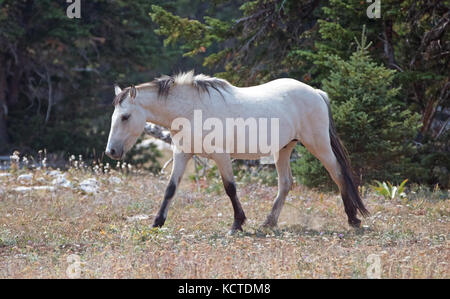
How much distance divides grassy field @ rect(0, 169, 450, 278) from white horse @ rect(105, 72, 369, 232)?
0.58 m

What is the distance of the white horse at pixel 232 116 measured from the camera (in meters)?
7.45

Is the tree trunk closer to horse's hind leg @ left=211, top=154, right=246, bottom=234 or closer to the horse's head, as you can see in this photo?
the horse's head

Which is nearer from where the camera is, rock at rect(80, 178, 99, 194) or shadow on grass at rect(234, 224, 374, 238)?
shadow on grass at rect(234, 224, 374, 238)

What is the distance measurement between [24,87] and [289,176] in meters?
A: 12.2

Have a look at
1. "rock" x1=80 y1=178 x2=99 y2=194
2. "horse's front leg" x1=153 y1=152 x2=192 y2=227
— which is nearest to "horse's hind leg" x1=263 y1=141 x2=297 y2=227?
"horse's front leg" x1=153 y1=152 x2=192 y2=227

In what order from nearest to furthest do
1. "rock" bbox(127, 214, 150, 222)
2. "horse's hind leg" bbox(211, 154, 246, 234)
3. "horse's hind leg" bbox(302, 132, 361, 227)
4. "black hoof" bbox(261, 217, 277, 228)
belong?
"horse's hind leg" bbox(211, 154, 246, 234) < "black hoof" bbox(261, 217, 277, 228) < "horse's hind leg" bbox(302, 132, 361, 227) < "rock" bbox(127, 214, 150, 222)

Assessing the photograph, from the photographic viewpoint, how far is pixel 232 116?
774cm

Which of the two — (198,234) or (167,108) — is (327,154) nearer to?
(198,234)

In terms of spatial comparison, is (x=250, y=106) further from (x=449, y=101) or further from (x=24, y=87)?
(x=24, y=87)

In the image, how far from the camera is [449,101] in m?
13.0

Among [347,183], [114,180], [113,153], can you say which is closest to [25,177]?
[114,180]

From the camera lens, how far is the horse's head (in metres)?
7.32

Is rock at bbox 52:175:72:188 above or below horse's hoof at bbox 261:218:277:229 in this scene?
below

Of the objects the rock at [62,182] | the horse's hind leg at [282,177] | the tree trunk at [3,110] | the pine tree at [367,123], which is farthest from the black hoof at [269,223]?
the tree trunk at [3,110]
